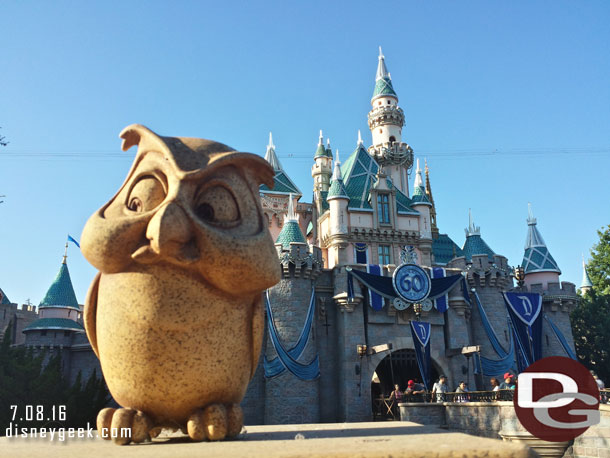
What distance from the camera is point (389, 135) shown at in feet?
112

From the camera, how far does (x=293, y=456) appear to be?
3184mm

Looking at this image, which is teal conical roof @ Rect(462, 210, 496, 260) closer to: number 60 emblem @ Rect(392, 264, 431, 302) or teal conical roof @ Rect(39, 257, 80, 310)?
number 60 emblem @ Rect(392, 264, 431, 302)

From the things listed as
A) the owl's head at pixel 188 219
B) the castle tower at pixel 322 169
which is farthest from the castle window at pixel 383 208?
the owl's head at pixel 188 219

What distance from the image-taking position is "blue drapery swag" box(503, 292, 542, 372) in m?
23.0

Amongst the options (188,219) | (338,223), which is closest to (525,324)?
(338,223)

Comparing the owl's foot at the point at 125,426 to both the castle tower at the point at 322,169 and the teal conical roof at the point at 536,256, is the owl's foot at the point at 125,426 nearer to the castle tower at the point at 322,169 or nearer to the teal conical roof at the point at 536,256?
the teal conical roof at the point at 536,256

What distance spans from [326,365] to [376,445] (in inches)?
756

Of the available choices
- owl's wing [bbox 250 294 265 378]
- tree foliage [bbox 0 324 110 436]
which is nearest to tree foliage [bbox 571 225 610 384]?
tree foliage [bbox 0 324 110 436]

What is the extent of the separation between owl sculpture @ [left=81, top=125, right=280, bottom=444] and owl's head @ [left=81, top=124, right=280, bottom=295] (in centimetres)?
1

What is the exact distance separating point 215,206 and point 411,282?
18.9 metres

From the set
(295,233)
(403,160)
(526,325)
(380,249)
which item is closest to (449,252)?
(403,160)

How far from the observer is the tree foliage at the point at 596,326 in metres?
31.3

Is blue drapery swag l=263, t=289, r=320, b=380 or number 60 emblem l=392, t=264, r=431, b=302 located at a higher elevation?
number 60 emblem l=392, t=264, r=431, b=302

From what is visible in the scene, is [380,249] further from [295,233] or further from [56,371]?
[56,371]
